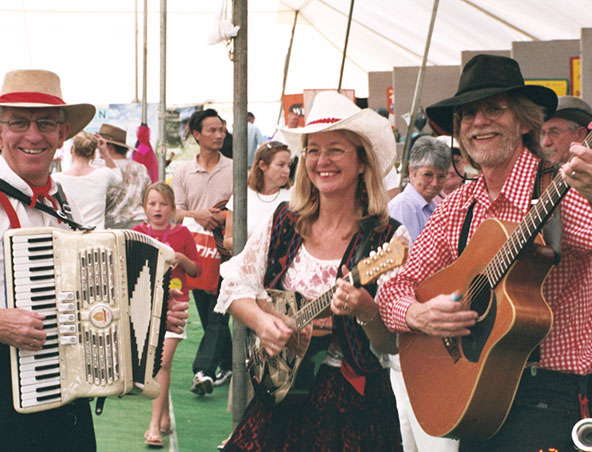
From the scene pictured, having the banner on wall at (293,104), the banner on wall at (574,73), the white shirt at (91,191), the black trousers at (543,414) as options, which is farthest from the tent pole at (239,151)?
the banner on wall at (293,104)

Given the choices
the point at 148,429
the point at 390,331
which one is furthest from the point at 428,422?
the point at 148,429

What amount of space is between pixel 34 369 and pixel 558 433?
1724 mm

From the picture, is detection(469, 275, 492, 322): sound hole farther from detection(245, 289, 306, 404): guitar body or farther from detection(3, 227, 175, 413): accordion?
detection(3, 227, 175, 413): accordion

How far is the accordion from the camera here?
295cm

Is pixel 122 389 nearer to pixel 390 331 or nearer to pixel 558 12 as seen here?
pixel 390 331

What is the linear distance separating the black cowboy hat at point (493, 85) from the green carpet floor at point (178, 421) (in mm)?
3626

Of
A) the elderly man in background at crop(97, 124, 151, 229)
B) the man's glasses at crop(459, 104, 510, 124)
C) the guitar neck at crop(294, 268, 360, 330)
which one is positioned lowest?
the elderly man in background at crop(97, 124, 151, 229)

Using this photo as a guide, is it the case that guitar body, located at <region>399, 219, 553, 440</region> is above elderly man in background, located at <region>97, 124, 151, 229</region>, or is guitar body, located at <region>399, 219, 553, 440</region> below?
above

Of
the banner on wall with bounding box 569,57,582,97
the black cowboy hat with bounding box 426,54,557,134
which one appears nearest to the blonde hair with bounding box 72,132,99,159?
the banner on wall with bounding box 569,57,582,97

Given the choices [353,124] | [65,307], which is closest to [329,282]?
[353,124]

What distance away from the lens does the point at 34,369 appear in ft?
9.73

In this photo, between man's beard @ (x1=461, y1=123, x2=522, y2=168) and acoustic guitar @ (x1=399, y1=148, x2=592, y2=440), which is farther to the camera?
man's beard @ (x1=461, y1=123, x2=522, y2=168)

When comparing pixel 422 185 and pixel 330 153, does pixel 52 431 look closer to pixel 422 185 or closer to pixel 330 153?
pixel 330 153

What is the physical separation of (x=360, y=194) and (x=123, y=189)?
15.0 ft
